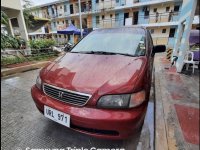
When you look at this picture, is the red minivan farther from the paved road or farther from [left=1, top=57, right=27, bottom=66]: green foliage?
[left=1, top=57, right=27, bottom=66]: green foliage

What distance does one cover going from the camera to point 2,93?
3.13 metres

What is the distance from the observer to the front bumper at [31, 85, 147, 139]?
1.31 m

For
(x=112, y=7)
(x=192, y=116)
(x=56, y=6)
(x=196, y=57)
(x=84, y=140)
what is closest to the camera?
(x=84, y=140)

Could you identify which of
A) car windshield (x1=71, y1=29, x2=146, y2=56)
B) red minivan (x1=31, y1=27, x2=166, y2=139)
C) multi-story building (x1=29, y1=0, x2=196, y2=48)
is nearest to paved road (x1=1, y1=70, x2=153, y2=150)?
red minivan (x1=31, y1=27, x2=166, y2=139)

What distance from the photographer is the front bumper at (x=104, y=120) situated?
131 centimetres

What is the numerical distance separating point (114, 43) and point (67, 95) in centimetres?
128

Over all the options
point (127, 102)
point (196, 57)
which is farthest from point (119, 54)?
point (196, 57)

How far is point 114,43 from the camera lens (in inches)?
92.4

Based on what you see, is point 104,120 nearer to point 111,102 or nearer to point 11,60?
point 111,102

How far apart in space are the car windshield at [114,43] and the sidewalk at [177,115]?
116cm

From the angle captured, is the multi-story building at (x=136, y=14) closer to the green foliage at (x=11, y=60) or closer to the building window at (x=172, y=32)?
the building window at (x=172, y=32)

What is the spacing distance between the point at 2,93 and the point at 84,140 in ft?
8.01

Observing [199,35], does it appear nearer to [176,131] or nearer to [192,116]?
[192,116]

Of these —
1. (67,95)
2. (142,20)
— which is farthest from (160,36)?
(67,95)
